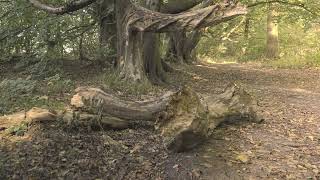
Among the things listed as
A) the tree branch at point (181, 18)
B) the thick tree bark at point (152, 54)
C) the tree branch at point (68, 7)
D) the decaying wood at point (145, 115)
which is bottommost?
the decaying wood at point (145, 115)

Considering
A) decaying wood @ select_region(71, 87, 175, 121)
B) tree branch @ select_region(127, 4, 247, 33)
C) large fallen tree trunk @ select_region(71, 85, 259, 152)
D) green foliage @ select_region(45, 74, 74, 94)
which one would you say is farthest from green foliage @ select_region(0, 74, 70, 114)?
A: tree branch @ select_region(127, 4, 247, 33)

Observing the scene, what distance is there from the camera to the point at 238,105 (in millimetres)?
7449

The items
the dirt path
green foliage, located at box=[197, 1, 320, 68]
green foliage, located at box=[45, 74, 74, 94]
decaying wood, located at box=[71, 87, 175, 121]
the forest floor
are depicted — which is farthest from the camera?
green foliage, located at box=[197, 1, 320, 68]

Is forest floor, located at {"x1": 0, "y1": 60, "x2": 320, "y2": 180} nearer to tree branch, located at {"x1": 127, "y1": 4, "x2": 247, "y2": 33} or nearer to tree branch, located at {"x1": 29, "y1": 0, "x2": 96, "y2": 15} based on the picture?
tree branch, located at {"x1": 127, "y1": 4, "x2": 247, "y2": 33}

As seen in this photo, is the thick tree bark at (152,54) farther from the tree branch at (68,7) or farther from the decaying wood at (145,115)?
the decaying wood at (145,115)

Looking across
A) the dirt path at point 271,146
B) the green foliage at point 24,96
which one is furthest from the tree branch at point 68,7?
the dirt path at point 271,146

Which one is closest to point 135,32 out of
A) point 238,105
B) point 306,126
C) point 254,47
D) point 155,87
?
point 155,87

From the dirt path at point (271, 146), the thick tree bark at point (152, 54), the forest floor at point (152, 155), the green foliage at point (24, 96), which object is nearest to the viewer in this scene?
the forest floor at point (152, 155)

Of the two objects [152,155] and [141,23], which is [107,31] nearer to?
[141,23]

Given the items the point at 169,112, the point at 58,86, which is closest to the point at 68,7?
the point at 58,86

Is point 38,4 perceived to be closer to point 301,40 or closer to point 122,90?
point 122,90

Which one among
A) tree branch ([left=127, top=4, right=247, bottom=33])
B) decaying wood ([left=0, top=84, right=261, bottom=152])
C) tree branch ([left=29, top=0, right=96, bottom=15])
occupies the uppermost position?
tree branch ([left=29, top=0, right=96, bottom=15])

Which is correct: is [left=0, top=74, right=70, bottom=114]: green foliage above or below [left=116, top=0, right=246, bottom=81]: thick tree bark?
below

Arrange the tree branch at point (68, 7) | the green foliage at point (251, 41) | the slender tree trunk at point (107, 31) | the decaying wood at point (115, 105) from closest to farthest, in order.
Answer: the decaying wood at point (115, 105), the tree branch at point (68, 7), the slender tree trunk at point (107, 31), the green foliage at point (251, 41)
